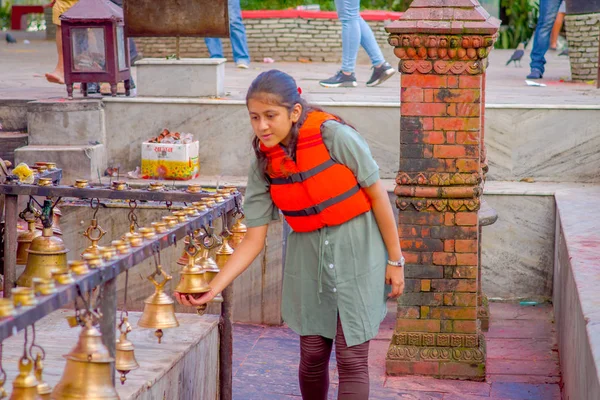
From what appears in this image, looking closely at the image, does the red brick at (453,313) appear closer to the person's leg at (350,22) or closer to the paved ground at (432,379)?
the paved ground at (432,379)

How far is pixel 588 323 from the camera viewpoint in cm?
372

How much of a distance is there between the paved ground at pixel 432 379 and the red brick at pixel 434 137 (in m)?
1.30

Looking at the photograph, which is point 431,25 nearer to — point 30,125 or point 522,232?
point 522,232

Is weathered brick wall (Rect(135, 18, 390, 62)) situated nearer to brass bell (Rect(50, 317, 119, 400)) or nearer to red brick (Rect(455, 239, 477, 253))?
red brick (Rect(455, 239, 477, 253))

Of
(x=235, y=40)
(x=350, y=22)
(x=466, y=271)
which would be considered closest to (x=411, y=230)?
(x=466, y=271)

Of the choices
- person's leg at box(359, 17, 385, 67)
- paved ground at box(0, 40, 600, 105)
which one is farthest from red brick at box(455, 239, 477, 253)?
person's leg at box(359, 17, 385, 67)

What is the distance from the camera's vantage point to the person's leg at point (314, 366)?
12.6 feet

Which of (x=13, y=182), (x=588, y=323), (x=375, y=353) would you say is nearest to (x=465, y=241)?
(x=375, y=353)

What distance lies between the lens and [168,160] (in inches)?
292

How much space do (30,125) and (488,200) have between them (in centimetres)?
350

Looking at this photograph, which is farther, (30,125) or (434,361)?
(30,125)

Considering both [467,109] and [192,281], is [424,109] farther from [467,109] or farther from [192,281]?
[192,281]

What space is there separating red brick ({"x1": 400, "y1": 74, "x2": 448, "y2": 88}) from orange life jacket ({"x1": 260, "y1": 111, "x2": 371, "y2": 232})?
65.9 inches

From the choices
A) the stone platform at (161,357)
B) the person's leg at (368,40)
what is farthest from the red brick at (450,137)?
the person's leg at (368,40)
